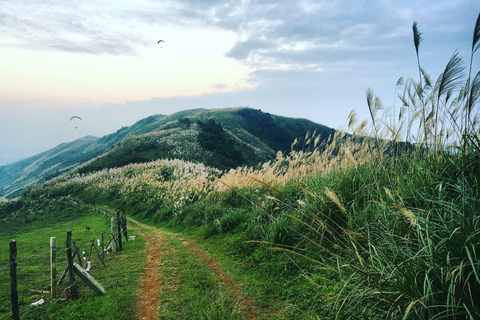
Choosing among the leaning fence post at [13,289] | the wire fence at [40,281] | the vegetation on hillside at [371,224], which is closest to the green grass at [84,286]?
the wire fence at [40,281]

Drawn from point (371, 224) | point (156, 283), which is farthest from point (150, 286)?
point (371, 224)

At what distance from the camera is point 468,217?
9.40ft

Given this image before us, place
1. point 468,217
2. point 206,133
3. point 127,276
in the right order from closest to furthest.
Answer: point 468,217
point 127,276
point 206,133

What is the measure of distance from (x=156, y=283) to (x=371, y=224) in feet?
16.1

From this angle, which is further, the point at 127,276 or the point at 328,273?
the point at 127,276

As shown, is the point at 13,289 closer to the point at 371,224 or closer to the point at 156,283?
the point at 156,283

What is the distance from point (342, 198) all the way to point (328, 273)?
1.49 m

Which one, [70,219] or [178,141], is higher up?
[178,141]

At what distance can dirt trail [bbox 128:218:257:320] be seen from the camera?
16.5 feet

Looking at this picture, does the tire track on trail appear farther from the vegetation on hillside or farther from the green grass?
the vegetation on hillside

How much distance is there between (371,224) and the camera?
13.7 ft

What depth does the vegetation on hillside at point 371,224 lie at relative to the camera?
2.67 m

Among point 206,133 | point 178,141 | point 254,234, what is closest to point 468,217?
point 254,234

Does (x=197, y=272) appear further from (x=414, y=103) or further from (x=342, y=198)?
(x=414, y=103)
